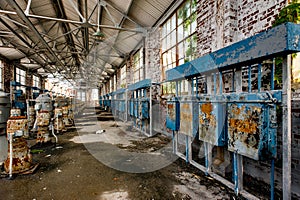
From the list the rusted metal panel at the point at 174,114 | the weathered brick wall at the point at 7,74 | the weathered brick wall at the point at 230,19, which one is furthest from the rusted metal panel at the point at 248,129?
the weathered brick wall at the point at 7,74

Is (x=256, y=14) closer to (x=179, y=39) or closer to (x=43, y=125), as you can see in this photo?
(x=179, y=39)

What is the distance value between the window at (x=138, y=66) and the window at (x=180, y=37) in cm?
271

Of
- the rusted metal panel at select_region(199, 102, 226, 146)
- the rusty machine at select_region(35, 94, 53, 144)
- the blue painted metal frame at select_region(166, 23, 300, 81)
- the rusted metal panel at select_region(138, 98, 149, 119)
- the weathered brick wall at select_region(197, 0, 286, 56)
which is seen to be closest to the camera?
the blue painted metal frame at select_region(166, 23, 300, 81)

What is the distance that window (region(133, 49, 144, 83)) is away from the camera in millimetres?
8915

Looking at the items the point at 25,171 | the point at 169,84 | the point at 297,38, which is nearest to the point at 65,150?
the point at 25,171

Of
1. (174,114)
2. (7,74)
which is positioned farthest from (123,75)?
(174,114)

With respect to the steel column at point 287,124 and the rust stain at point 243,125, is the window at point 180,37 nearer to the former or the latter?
the rust stain at point 243,125

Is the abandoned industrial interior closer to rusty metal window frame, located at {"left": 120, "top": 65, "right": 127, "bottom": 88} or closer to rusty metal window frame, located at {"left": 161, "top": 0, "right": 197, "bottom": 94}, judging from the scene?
rusty metal window frame, located at {"left": 161, "top": 0, "right": 197, "bottom": 94}

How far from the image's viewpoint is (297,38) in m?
1.52

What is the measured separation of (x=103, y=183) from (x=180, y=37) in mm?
4507

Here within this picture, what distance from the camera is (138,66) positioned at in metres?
9.41

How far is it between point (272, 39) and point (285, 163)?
1.27m

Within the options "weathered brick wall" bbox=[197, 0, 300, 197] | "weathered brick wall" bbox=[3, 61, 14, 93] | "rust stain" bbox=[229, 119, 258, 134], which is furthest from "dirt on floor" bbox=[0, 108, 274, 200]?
"weathered brick wall" bbox=[3, 61, 14, 93]

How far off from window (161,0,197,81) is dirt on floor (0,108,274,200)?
10.1 ft
